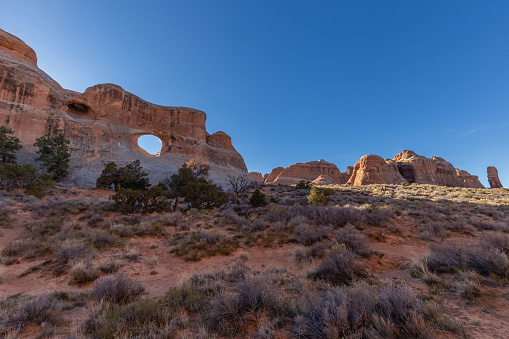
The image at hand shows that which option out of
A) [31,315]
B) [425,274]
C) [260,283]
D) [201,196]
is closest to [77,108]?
[201,196]

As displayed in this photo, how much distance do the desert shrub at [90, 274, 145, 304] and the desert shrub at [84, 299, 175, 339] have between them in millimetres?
372

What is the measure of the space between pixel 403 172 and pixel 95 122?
7088 cm

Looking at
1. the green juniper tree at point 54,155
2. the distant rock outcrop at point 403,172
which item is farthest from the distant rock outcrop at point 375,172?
the green juniper tree at point 54,155

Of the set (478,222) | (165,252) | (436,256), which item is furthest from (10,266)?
(478,222)

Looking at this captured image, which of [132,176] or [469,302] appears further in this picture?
[132,176]

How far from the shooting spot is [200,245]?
6.82 meters

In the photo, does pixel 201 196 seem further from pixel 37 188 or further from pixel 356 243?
pixel 37 188

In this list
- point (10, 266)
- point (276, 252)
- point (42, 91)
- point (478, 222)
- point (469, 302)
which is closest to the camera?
point (469, 302)

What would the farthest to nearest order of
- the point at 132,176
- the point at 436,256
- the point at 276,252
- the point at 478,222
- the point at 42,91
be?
the point at 42,91
the point at 132,176
the point at 478,222
the point at 276,252
the point at 436,256

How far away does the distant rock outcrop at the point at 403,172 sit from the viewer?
4562cm

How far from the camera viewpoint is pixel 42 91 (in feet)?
98.1

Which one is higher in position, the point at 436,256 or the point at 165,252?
the point at 436,256

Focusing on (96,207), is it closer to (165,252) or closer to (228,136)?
(165,252)

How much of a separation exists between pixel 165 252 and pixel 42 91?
40361 millimetres
